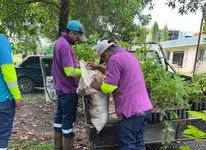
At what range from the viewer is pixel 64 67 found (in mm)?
3676

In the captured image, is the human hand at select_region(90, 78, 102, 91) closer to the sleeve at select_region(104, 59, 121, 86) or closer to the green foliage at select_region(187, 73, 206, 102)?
the sleeve at select_region(104, 59, 121, 86)

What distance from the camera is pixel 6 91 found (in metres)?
Answer: 3.27

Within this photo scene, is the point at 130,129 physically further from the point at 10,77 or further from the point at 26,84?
the point at 26,84

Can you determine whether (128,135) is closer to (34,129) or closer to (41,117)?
(34,129)

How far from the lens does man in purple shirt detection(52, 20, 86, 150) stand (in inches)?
144

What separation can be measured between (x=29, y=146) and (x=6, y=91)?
158 centimetres

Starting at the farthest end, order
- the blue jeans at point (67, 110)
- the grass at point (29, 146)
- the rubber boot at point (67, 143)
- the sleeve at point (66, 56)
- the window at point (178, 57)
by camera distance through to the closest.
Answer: the window at point (178, 57) → the grass at point (29, 146) → the rubber boot at point (67, 143) → the blue jeans at point (67, 110) → the sleeve at point (66, 56)

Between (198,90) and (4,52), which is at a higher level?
(4,52)

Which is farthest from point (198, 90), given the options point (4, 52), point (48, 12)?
point (48, 12)

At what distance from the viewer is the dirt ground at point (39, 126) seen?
482cm

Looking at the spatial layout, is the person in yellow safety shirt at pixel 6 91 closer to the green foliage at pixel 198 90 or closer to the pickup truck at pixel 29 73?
the green foliage at pixel 198 90

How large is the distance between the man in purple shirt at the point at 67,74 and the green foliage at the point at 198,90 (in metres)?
1.68

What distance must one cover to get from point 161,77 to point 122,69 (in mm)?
985

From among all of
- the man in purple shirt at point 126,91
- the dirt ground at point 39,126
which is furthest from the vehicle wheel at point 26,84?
→ the man in purple shirt at point 126,91
